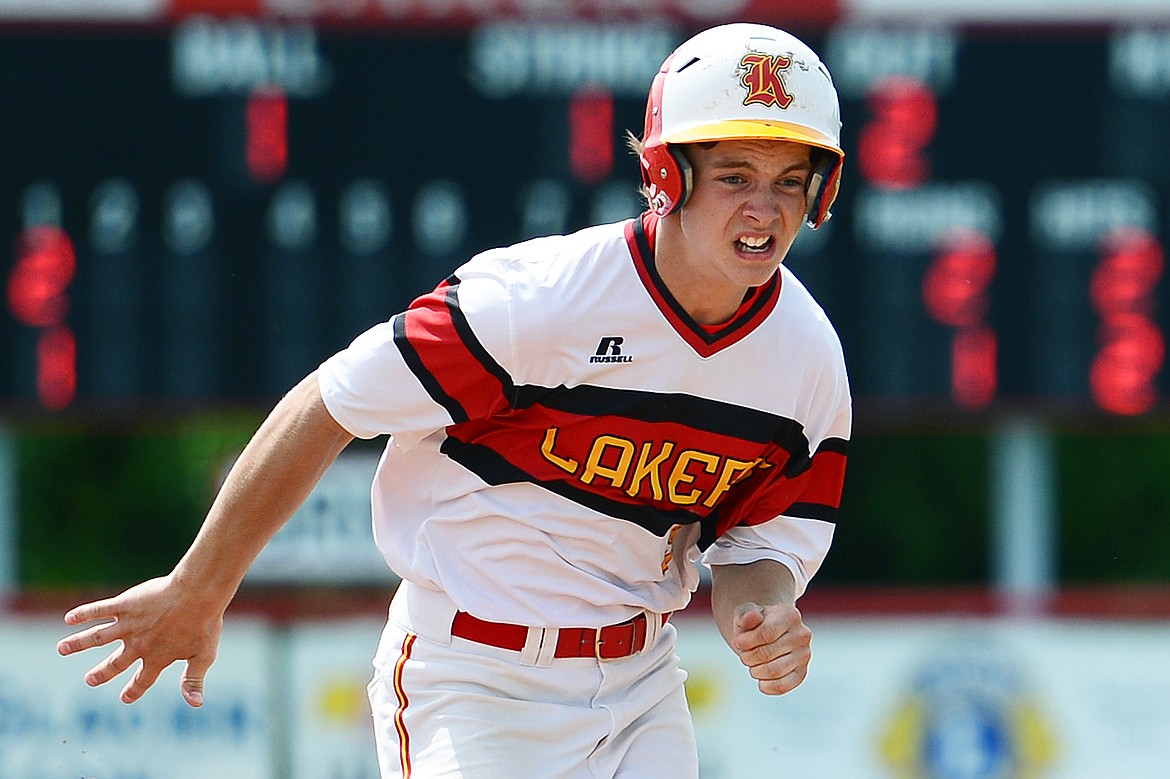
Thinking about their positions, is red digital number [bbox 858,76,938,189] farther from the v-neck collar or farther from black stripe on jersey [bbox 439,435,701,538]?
black stripe on jersey [bbox 439,435,701,538]

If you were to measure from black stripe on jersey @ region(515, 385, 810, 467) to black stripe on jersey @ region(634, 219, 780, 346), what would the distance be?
11cm

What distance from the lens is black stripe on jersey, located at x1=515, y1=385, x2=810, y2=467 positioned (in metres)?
3.18

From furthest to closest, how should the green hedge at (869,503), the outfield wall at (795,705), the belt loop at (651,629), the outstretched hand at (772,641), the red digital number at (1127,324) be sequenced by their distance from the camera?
the green hedge at (869,503) → the red digital number at (1127,324) → the outfield wall at (795,705) → the belt loop at (651,629) → the outstretched hand at (772,641)

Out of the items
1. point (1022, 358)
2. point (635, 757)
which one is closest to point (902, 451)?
point (1022, 358)

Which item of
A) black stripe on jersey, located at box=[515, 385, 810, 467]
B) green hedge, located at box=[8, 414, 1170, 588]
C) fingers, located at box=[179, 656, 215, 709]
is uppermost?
black stripe on jersey, located at box=[515, 385, 810, 467]

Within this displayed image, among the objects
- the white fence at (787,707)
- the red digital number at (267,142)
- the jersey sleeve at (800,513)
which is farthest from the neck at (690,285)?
the red digital number at (267,142)

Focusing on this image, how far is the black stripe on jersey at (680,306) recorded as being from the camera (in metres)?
3.19

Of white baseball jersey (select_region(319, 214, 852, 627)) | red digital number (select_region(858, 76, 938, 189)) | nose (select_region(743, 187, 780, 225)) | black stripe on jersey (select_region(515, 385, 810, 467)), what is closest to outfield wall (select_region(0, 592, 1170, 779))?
red digital number (select_region(858, 76, 938, 189))

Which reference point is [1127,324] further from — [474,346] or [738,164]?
[474,346]

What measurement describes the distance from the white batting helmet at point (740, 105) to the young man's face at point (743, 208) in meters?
0.03

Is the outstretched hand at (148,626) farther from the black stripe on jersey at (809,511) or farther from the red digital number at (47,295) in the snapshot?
the red digital number at (47,295)

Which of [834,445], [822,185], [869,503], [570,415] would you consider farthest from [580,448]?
[869,503]

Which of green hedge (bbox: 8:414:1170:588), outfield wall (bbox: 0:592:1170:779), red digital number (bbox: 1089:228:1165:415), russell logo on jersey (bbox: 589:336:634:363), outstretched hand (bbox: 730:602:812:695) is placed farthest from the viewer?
green hedge (bbox: 8:414:1170:588)

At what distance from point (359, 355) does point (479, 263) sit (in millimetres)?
257
